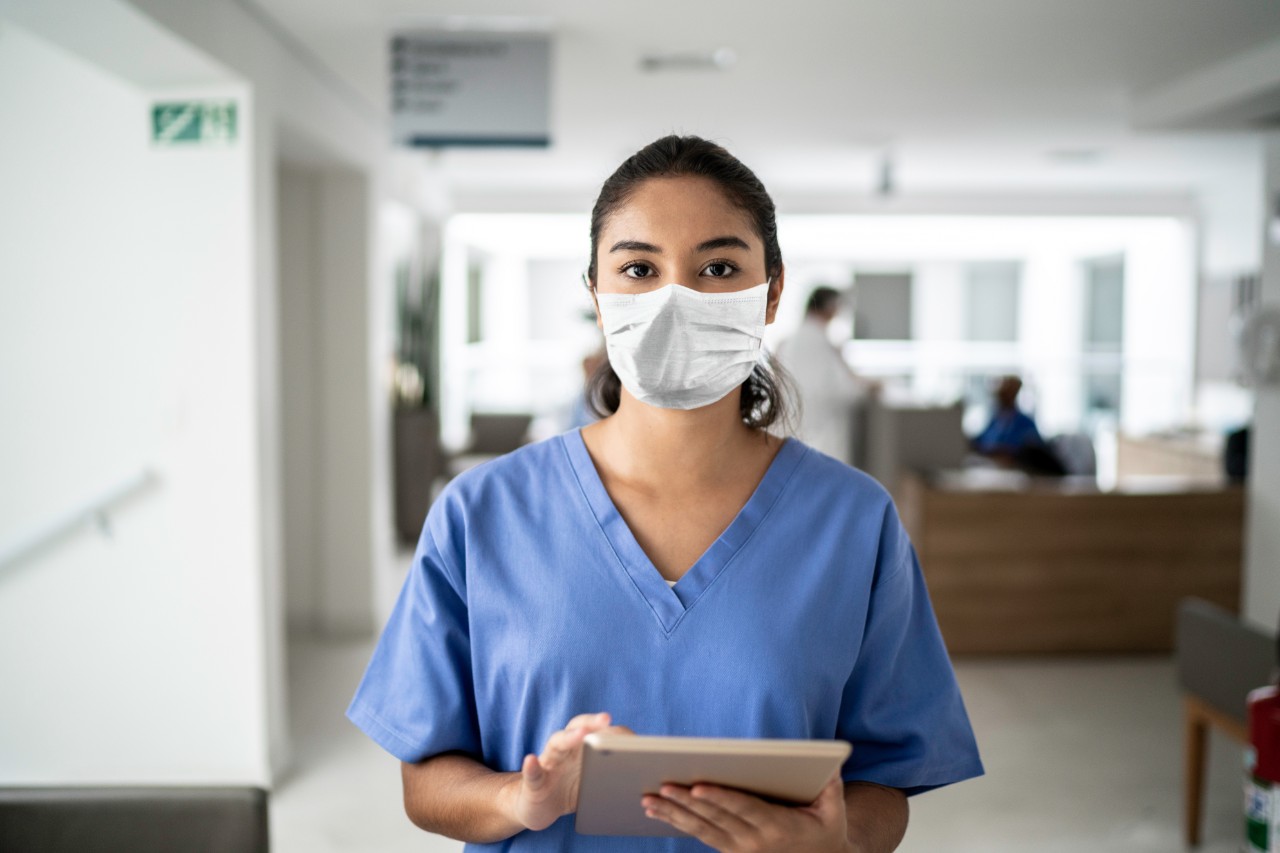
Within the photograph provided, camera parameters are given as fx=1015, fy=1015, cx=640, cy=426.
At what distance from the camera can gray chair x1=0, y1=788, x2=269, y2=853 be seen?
1.59 meters

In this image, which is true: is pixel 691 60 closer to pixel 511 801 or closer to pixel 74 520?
pixel 74 520

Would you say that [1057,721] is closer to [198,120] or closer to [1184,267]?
[198,120]

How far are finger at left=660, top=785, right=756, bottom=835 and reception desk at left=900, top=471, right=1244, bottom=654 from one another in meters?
4.35

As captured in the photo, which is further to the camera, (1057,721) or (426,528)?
(1057,721)

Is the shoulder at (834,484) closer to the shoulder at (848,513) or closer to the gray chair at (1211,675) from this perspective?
the shoulder at (848,513)

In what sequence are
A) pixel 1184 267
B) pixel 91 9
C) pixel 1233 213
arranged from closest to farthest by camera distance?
1. pixel 91 9
2. pixel 1233 213
3. pixel 1184 267

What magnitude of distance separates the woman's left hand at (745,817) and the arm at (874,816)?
0.16 meters

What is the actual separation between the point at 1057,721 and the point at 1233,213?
17.0 feet

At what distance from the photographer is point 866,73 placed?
4.40m

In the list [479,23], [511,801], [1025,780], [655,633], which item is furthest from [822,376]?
[511,801]

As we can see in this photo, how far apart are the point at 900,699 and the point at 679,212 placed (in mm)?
629

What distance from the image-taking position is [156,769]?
335 cm

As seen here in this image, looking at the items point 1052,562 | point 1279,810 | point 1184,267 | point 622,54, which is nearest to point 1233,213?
point 1184,267

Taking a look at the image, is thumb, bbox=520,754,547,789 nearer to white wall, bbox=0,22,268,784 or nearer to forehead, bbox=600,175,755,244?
forehead, bbox=600,175,755,244
